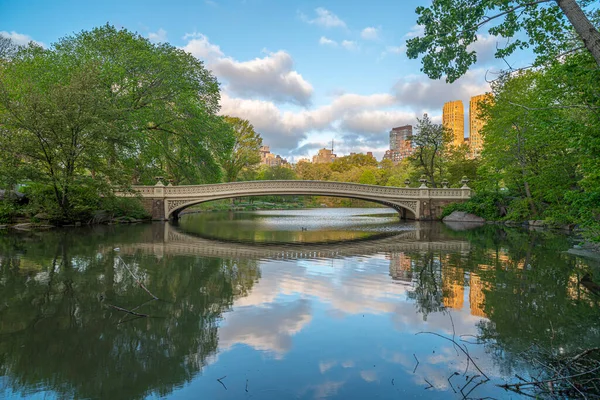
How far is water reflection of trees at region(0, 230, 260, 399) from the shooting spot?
3.09 metres

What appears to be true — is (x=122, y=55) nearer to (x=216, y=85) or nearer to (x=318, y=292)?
(x=216, y=85)

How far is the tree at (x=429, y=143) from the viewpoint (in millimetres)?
28266

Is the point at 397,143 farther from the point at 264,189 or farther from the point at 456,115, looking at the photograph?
the point at 264,189

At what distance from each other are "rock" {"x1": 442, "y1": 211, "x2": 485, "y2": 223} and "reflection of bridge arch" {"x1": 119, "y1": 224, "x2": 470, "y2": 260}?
10998 millimetres

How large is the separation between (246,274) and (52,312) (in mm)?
3324

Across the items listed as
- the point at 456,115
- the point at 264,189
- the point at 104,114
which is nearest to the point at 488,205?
the point at 264,189

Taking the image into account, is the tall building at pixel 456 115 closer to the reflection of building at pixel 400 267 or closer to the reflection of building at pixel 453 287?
the reflection of building at pixel 400 267

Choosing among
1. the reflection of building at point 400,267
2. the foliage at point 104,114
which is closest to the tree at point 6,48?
the foliage at point 104,114


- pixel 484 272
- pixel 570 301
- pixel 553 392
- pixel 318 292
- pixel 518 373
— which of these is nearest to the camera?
pixel 553 392

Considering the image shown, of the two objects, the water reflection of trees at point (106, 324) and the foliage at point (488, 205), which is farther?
the foliage at point (488, 205)

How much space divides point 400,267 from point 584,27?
539cm

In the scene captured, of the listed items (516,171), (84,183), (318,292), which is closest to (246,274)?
(318,292)

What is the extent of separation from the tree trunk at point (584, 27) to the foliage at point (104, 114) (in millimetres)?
15363

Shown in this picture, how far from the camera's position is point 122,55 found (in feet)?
61.0
